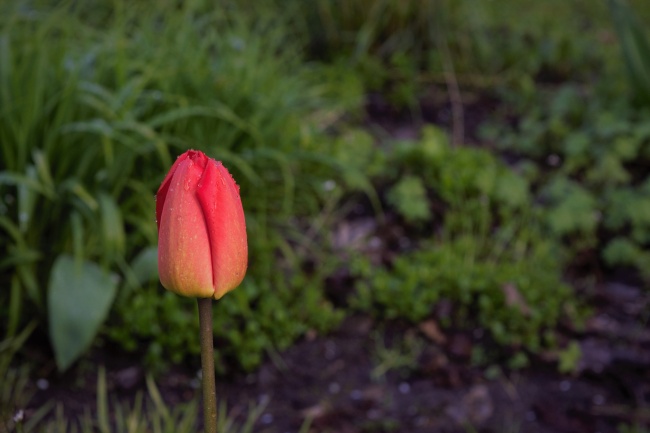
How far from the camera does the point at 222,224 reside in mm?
958

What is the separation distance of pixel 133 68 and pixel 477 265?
1.40 m

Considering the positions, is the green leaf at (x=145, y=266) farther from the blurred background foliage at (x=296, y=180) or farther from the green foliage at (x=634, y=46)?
the green foliage at (x=634, y=46)

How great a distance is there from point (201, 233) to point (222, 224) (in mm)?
26

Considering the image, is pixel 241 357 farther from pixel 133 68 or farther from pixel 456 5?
pixel 456 5

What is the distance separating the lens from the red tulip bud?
95 cm

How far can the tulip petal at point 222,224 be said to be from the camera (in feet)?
3.11

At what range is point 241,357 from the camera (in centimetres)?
260

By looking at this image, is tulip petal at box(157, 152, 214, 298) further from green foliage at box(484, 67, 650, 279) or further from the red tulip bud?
green foliage at box(484, 67, 650, 279)

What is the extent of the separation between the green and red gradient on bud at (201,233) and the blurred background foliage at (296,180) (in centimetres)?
148

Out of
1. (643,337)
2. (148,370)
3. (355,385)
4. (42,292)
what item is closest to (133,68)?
(42,292)

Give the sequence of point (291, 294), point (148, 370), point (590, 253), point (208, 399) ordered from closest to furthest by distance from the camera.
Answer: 1. point (208, 399)
2. point (148, 370)
3. point (291, 294)
4. point (590, 253)

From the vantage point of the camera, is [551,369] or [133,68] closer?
[551,369]

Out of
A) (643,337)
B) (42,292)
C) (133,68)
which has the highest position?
(133,68)

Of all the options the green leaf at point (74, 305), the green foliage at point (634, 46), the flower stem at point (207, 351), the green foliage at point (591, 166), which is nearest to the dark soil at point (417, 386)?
the green leaf at point (74, 305)
